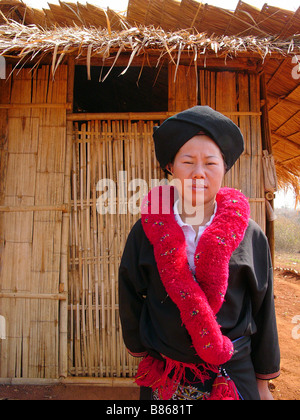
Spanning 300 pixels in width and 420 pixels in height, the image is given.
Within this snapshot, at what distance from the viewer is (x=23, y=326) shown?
10.6ft

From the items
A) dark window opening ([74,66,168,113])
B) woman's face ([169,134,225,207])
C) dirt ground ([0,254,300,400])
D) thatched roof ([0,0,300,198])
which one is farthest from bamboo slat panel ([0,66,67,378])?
woman's face ([169,134,225,207])

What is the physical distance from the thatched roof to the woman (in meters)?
1.56

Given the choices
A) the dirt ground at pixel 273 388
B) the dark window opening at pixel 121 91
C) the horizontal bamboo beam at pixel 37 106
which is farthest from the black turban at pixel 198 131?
the dark window opening at pixel 121 91

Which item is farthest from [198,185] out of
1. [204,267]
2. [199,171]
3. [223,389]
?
[223,389]

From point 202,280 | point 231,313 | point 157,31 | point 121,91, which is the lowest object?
point 231,313

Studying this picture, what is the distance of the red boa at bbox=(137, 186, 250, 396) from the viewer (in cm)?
126

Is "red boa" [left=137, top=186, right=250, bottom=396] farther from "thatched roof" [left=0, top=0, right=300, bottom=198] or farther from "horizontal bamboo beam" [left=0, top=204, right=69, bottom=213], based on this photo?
"horizontal bamboo beam" [left=0, top=204, right=69, bottom=213]

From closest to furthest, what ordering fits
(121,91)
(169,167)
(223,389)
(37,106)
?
1. (223,389)
2. (169,167)
3. (37,106)
4. (121,91)

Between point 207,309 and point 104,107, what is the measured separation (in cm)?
505

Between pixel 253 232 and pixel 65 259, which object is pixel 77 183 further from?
pixel 253 232

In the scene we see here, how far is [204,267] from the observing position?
4.34 ft

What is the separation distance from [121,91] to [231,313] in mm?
4453

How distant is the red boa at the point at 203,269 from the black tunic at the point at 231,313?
0.07m

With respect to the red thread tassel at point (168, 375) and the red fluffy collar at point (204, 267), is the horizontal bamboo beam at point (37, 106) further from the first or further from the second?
the red thread tassel at point (168, 375)
